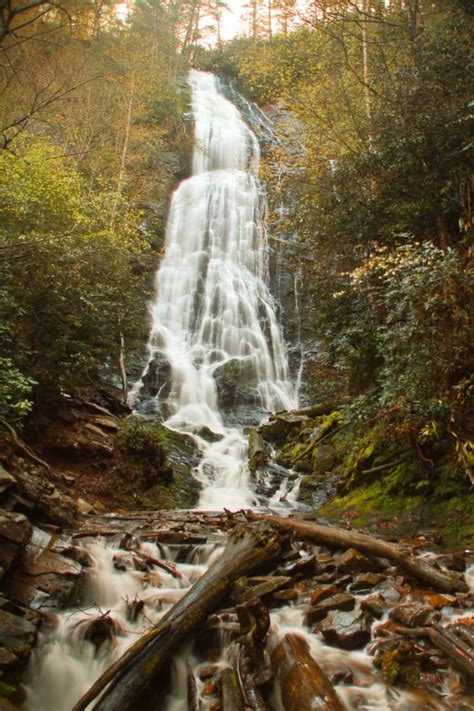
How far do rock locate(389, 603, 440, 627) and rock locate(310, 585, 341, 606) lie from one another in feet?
1.99

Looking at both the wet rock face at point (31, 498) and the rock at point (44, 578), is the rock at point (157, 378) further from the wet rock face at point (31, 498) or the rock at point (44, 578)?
the rock at point (44, 578)

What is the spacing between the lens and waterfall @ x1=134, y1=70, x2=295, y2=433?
18391 millimetres

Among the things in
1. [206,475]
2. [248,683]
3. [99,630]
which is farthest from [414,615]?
[206,475]

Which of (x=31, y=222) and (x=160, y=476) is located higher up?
(x=31, y=222)

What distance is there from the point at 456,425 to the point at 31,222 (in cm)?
949

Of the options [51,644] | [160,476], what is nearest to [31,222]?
[160,476]

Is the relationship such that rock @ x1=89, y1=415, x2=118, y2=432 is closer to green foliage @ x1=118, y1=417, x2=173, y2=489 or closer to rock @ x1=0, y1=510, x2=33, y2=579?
green foliage @ x1=118, y1=417, x2=173, y2=489

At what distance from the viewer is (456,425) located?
6539 millimetres

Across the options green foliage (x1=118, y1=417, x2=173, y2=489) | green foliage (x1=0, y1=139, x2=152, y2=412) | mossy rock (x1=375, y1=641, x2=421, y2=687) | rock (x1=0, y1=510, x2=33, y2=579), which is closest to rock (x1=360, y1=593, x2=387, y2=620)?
mossy rock (x1=375, y1=641, x2=421, y2=687)

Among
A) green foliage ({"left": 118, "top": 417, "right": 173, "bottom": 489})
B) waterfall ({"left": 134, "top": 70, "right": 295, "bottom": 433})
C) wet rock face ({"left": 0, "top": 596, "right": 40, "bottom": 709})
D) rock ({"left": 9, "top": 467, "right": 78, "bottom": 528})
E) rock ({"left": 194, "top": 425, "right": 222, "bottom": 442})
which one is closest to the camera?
wet rock face ({"left": 0, "top": 596, "right": 40, "bottom": 709})

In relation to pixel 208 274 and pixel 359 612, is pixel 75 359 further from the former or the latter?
pixel 208 274

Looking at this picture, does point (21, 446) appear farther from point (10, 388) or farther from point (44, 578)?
point (44, 578)

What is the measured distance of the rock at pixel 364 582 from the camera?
4688 mm

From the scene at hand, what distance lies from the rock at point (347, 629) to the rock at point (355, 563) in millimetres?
976
